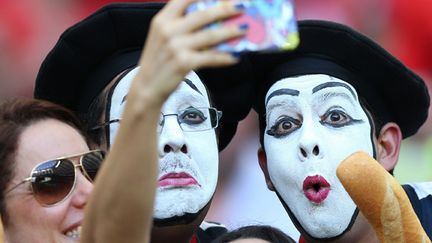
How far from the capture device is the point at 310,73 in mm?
3061

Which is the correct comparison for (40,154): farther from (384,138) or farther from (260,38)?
(384,138)

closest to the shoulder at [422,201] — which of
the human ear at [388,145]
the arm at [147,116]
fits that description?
the human ear at [388,145]

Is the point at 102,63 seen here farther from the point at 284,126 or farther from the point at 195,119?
the point at 284,126

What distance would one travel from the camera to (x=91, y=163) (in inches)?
99.7

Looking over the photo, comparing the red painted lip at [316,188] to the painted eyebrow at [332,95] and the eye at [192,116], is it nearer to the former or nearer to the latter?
the painted eyebrow at [332,95]

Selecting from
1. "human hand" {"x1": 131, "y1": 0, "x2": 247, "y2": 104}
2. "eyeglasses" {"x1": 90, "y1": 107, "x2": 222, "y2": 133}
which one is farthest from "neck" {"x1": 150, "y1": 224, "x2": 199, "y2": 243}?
"human hand" {"x1": 131, "y1": 0, "x2": 247, "y2": 104}

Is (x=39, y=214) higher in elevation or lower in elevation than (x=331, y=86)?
lower

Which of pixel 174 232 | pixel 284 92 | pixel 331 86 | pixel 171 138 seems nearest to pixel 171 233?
pixel 174 232

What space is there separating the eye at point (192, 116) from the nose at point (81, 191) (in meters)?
0.51

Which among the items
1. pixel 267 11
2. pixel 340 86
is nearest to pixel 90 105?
pixel 340 86

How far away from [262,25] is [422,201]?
160 centimetres

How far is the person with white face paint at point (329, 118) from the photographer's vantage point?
2.89 metres

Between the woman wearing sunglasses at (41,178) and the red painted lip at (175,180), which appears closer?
the woman wearing sunglasses at (41,178)

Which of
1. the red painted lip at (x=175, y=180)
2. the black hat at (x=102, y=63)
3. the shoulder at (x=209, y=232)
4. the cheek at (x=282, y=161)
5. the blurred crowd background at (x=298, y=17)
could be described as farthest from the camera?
the blurred crowd background at (x=298, y=17)
